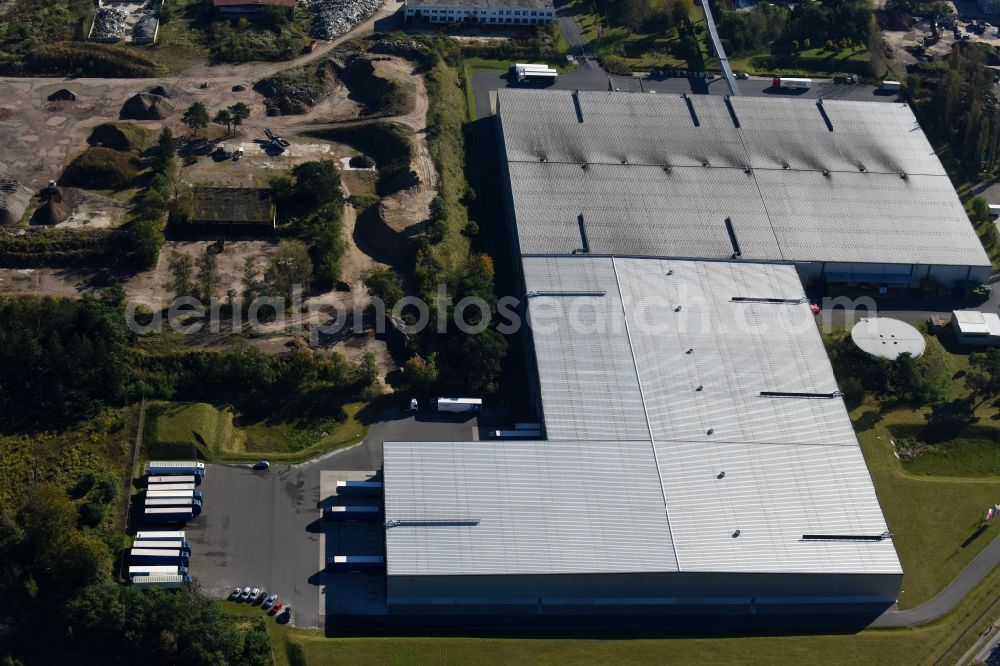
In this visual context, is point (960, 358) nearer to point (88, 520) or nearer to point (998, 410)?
point (998, 410)

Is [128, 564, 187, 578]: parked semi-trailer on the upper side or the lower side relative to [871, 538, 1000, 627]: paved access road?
lower

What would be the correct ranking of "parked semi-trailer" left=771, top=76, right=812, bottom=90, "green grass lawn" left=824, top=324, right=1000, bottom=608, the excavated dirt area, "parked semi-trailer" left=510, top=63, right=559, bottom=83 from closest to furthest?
"green grass lawn" left=824, top=324, right=1000, bottom=608, the excavated dirt area, "parked semi-trailer" left=510, top=63, right=559, bottom=83, "parked semi-trailer" left=771, top=76, right=812, bottom=90

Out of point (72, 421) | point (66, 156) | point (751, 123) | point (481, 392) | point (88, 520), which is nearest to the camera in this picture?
point (88, 520)

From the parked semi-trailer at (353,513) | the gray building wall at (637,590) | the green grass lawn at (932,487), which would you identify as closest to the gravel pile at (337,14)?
the parked semi-trailer at (353,513)

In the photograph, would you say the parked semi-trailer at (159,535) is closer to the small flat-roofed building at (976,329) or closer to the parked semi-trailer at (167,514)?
the parked semi-trailer at (167,514)

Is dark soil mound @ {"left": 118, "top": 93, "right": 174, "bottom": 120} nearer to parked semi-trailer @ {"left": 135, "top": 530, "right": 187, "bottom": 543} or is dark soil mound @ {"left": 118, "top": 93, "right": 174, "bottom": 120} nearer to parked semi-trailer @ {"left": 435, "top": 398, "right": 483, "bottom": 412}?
parked semi-trailer @ {"left": 435, "top": 398, "right": 483, "bottom": 412}

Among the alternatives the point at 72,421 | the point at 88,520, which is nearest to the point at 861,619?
the point at 88,520

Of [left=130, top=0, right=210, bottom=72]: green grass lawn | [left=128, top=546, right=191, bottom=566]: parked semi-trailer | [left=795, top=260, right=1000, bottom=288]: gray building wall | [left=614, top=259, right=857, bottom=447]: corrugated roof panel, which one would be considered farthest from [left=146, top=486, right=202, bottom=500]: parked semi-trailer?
[left=130, top=0, right=210, bottom=72]: green grass lawn
